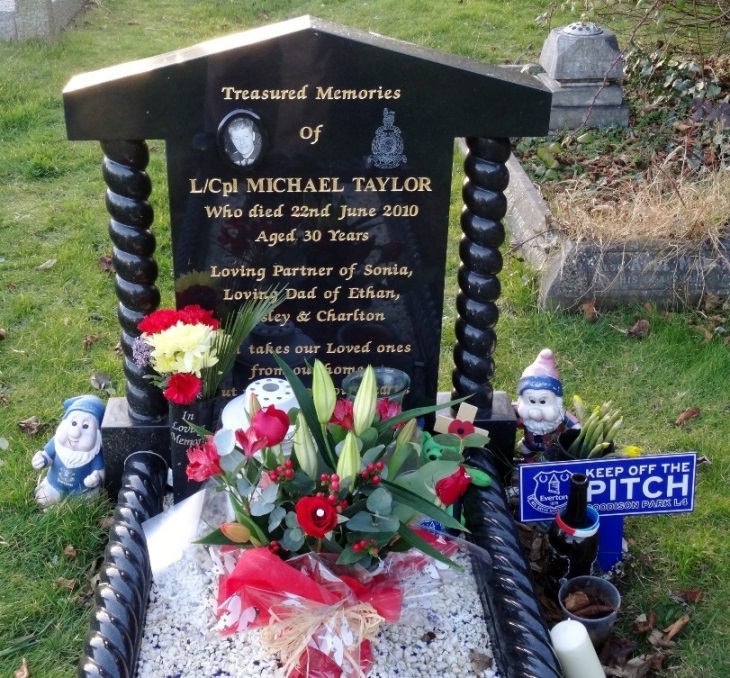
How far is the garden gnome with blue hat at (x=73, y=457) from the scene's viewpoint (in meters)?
3.63

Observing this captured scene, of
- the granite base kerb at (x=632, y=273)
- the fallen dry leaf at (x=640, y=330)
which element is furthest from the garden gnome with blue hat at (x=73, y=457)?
the fallen dry leaf at (x=640, y=330)

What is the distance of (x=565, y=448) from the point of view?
143 inches

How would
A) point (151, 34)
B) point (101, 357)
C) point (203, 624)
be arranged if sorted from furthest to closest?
point (151, 34)
point (101, 357)
point (203, 624)

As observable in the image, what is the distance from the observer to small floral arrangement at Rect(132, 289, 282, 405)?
3201mm

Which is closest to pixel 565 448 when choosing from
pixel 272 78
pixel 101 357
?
pixel 272 78

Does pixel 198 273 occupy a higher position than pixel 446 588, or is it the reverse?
pixel 198 273

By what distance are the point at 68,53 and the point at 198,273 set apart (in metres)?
6.25

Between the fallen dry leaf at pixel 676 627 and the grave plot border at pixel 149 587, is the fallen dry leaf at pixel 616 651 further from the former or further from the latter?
the grave plot border at pixel 149 587

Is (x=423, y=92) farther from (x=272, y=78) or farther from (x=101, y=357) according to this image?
(x=101, y=357)

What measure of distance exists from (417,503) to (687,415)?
2200 millimetres

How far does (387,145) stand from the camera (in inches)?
133

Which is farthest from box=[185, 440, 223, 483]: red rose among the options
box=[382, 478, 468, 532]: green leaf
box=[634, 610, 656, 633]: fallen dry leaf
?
box=[634, 610, 656, 633]: fallen dry leaf

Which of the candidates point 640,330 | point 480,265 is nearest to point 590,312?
point 640,330

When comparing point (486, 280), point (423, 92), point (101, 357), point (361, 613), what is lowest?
point (101, 357)
